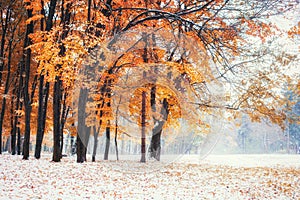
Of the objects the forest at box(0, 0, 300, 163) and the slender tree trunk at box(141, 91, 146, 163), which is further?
the slender tree trunk at box(141, 91, 146, 163)

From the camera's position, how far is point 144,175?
1089 centimetres

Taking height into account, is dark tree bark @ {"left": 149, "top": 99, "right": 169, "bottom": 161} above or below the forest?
below

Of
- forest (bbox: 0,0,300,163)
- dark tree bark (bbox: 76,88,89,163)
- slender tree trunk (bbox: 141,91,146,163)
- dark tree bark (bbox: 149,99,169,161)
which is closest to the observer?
forest (bbox: 0,0,300,163)

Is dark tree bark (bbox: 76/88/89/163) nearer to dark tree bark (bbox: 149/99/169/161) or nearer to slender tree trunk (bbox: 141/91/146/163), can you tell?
slender tree trunk (bbox: 141/91/146/163)

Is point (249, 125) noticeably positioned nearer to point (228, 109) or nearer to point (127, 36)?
point (228, 109)

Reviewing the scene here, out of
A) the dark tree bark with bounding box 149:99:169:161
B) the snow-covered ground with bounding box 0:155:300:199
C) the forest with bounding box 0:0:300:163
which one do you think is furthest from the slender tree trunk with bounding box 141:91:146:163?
Result: the snow-covered ground with bounding box 0:155:300:199

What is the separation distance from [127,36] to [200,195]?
5.86m

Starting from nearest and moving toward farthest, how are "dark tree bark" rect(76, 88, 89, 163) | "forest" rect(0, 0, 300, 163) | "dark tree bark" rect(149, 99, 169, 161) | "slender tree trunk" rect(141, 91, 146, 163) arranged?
1. "forest" rect(0, 0, 300, 163)
2. "dark tree bark" rect(76, 88, 89, 163)
3. "slender tree trunk" rect(141, 91, 146, 163)
4. "dark tree bark" rect(149, 99, 169, 161)

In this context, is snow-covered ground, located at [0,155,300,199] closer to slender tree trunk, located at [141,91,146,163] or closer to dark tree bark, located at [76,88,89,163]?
dark tree bark, located at [76,88,89,163]

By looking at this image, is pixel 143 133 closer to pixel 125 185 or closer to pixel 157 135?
pixel 157 135

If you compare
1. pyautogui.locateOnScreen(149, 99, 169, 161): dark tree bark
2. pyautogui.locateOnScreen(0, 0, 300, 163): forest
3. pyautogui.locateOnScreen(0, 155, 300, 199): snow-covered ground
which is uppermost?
pyautogui.locateOnScreen(0, 0, 300, 163): forest

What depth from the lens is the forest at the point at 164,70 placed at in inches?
413

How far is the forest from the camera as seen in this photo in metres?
10.5

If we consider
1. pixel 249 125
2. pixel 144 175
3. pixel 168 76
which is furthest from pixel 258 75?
pixel 249 125
